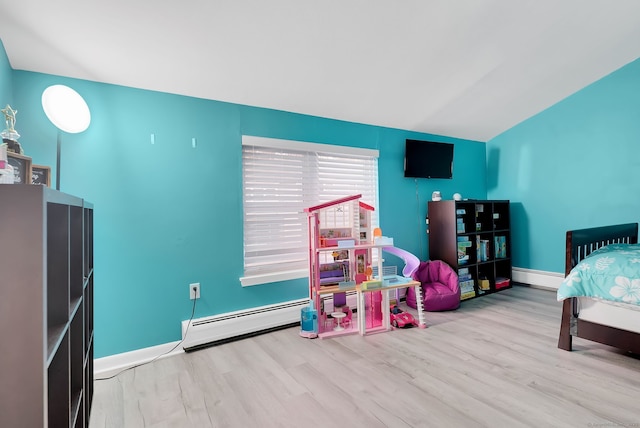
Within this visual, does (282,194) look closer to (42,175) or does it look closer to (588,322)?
(42,175)

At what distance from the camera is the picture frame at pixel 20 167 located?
1.17 metres

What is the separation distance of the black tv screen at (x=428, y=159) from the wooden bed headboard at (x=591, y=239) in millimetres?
1608

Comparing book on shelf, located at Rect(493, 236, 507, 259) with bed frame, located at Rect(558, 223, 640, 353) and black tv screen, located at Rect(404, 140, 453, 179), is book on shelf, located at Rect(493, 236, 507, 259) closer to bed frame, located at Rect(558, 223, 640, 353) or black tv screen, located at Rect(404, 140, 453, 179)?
black tv screen, located at Rect(404, 140, 453, 179)

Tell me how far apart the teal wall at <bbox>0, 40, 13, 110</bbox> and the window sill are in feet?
5.97

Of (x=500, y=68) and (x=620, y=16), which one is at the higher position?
(x=620, y=16)

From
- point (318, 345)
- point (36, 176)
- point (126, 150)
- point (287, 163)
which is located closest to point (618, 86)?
point (287, 163)

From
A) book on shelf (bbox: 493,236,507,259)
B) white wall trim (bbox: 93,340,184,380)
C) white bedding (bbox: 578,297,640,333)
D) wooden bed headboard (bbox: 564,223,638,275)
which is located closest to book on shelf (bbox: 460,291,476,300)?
book on shelf (bbox: 493,236,507,259)

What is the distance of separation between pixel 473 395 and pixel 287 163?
2.23 m

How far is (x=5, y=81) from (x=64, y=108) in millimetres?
436

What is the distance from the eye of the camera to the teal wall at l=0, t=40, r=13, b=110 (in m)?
1.63

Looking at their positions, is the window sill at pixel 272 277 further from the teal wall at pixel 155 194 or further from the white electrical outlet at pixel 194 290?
the white electrical outlet at pixel 194 290

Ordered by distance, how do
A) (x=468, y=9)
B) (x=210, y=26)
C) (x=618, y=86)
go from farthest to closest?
(x=618, y=86), (x=468, y=9), (x=210, y=26)

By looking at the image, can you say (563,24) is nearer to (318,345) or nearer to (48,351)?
(318,345)

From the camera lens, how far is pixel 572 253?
7.25 feet
